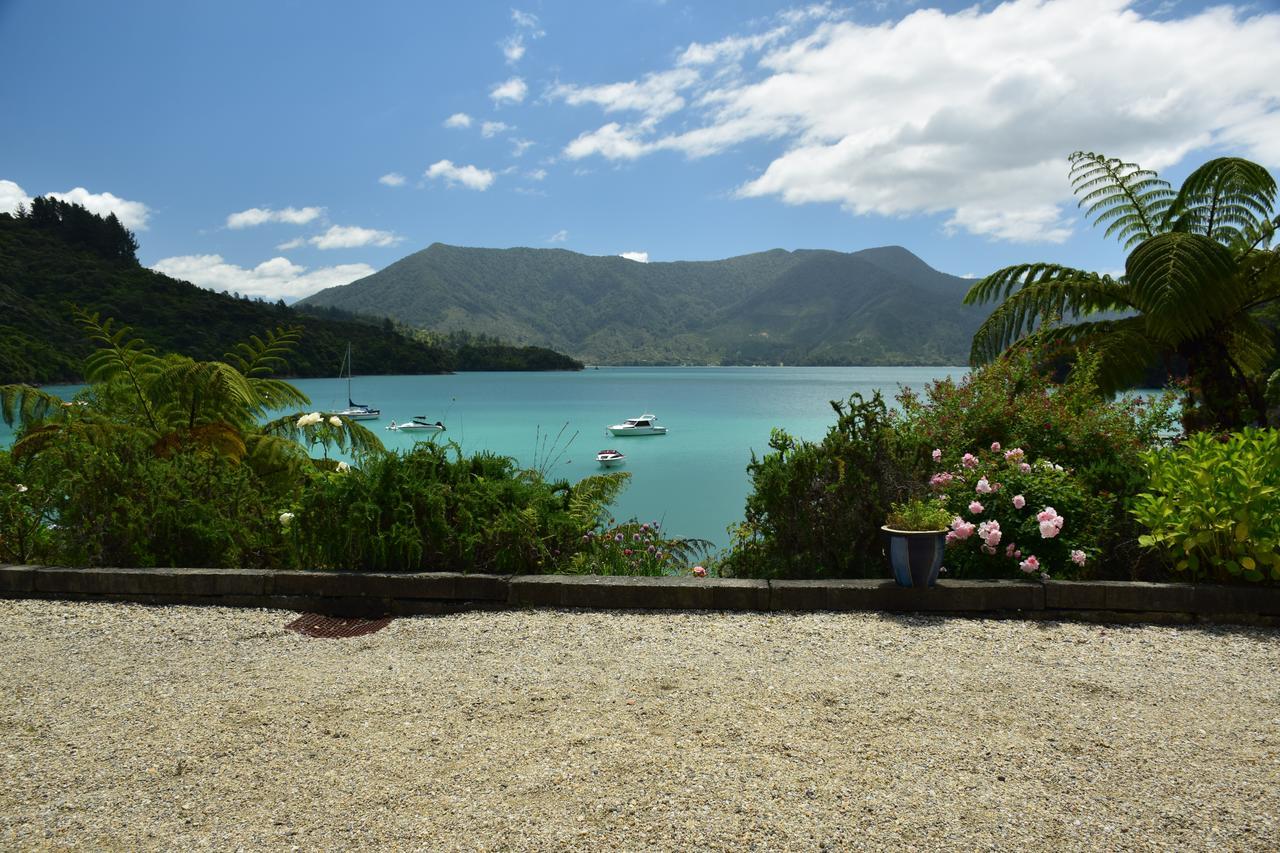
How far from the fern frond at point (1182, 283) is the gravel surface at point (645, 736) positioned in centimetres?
490

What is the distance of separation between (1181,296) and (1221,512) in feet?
14.6

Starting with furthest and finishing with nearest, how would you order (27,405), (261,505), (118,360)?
1. (118,360)
2. (27,405)
3. (261,505)

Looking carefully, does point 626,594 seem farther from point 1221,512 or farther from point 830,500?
point 1221,512

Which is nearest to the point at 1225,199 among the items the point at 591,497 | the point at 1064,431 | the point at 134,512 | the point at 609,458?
the point at 1064,431

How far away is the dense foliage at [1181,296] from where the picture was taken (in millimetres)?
7582

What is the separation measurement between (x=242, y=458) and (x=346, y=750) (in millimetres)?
4204

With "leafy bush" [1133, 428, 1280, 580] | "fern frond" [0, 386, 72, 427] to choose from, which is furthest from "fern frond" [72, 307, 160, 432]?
"leafy bush" [1133, 428, 1280, 580]

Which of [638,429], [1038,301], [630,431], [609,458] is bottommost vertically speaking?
[609,458]

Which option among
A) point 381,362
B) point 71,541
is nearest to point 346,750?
point 71,541

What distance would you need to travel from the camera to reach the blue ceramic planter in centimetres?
413

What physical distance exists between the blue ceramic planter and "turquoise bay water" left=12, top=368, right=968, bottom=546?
0.96 metres

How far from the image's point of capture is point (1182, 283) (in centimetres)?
742

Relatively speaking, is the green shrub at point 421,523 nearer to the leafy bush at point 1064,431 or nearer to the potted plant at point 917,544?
the potted plant at point 917,544

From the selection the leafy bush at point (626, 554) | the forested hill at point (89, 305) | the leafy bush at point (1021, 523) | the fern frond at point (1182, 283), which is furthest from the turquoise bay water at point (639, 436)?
the forested hill at point (89, 305)
